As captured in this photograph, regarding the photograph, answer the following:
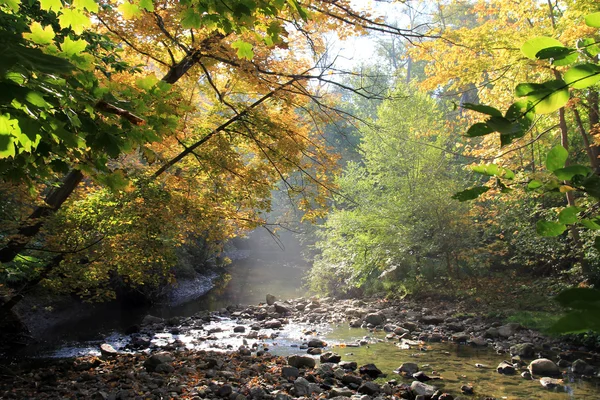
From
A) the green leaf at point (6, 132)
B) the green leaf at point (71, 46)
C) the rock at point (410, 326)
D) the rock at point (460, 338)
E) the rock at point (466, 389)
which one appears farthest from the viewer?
the rock at point (410, 326)

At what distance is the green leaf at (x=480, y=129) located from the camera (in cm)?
94

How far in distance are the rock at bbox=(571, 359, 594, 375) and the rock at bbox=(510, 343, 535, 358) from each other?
1.09 metres

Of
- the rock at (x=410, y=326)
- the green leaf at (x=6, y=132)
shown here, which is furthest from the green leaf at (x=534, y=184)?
the rock at (x=410, y=326)

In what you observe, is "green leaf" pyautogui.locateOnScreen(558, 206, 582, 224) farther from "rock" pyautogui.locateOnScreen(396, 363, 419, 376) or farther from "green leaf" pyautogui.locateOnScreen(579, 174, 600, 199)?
"rock" pyautogui.locateOnScreen(396, 363, 419, 376)

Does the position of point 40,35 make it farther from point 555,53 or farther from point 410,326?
point 410,326

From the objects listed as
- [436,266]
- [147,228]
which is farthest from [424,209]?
[147,228]

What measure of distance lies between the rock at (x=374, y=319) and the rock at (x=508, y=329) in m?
→ 3.60

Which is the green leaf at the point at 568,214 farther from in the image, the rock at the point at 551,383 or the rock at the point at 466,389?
the rock at the point at 551,383

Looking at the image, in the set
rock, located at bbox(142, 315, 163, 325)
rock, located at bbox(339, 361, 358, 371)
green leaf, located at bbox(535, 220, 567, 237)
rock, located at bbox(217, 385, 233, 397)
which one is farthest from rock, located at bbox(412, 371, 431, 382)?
rock, located at bbox(142, 315, 163, 325)

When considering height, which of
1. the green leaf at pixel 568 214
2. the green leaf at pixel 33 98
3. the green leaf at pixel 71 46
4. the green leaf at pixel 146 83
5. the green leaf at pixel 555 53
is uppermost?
the green leaf at pixel 146 83

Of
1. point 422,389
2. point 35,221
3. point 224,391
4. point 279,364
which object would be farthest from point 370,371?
point 35,221

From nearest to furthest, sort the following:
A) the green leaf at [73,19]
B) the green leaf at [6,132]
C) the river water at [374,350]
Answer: the green leaf at [6,132]
the green leaf at [73,19]
the river water at [374,350]

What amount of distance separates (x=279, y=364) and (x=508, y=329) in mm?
6147

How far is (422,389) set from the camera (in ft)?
23.0
